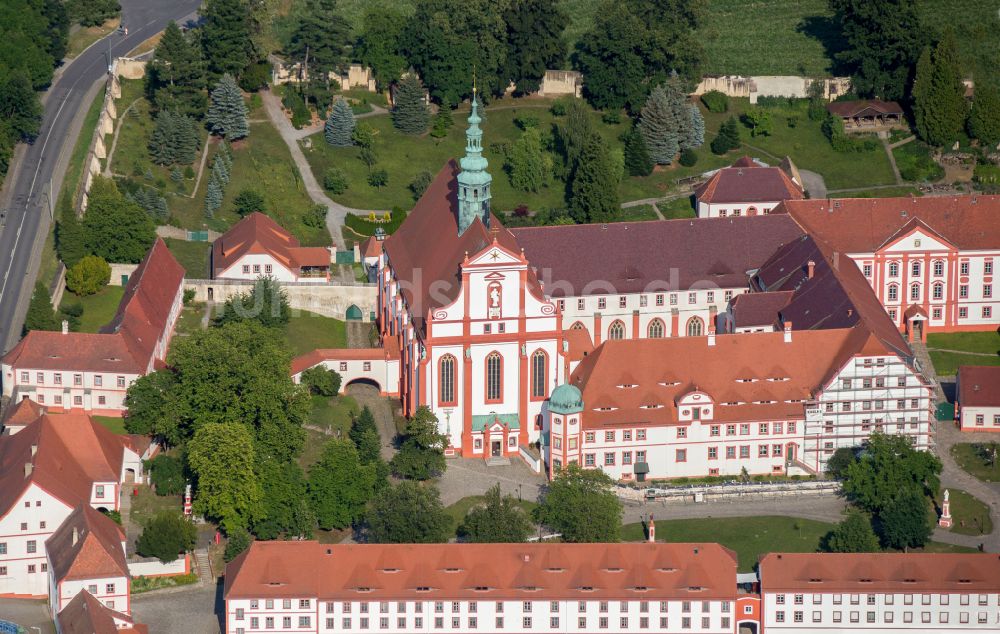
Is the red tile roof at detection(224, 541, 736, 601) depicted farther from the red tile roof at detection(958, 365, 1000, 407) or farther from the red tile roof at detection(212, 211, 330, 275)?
the red tile roof at detection(212, 211, 330, 275)

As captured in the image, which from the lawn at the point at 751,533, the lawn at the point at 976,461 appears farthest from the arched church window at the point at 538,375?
the lawn at the point at 976,461

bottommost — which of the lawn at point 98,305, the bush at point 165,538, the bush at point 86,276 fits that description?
the bush at point 165,538

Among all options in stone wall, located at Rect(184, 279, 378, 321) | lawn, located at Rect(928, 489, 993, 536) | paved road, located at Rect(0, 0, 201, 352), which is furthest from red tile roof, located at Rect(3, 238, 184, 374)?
lawn, located at Rect(928, 489, 993, 536)

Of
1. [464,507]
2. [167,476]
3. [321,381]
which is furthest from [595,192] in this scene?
[167,476]

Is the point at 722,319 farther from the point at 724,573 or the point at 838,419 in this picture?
the point at 724,573

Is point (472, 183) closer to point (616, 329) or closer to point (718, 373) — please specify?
point (616, 329)

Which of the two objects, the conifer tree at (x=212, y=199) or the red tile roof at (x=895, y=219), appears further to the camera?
the conifer tree at (x=212, y=199)

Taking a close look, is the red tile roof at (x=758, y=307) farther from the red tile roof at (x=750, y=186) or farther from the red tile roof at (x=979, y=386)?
the red tile roof at (x=750, y=186)
